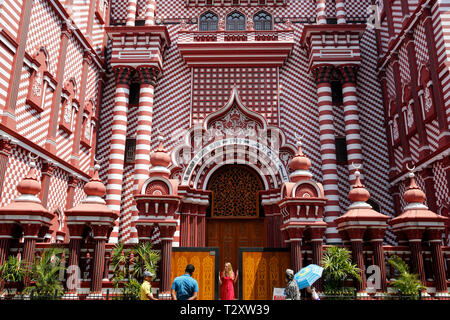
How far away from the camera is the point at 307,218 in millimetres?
10656

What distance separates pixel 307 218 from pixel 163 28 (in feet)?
38.2

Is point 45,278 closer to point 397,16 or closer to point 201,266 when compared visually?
point 201,266

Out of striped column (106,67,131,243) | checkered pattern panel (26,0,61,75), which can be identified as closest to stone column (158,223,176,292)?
striped column (106,67,131,243)

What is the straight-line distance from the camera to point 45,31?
14.1 m

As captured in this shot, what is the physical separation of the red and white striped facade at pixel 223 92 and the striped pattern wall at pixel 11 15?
39.4 inches

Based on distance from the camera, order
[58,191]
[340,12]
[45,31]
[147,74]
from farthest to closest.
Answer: [340,12] < [147,74] < [58,191] < [45,31]

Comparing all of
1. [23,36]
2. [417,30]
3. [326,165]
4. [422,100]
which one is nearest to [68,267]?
[23,36]

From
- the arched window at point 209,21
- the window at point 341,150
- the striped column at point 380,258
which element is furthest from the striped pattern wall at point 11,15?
the window at point 341,150

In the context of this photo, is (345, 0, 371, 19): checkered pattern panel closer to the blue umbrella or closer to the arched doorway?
the arched doorway

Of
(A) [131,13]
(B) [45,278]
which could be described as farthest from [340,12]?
(B) [45,278]

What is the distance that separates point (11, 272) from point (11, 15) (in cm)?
823

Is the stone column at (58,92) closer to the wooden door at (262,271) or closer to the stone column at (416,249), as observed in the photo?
the wooden door at (262,271)

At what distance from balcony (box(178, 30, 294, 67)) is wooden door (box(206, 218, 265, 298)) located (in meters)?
7.58
